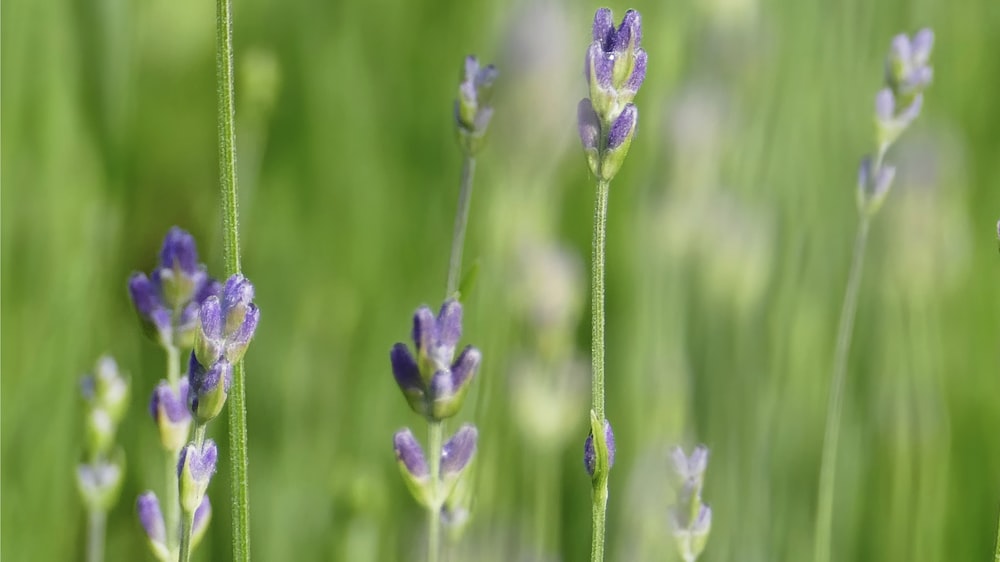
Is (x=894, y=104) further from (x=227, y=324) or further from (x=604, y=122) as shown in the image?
(x=227, y=324)

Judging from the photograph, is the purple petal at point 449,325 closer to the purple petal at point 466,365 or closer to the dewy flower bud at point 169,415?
the purple petal at point 466,365

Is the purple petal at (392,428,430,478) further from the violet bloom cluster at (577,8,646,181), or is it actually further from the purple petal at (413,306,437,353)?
the violet bloom cluster at (577,8,646,181)

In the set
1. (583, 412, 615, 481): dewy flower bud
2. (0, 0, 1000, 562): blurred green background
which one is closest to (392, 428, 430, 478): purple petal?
(583, 412, 615, 481): dewy flower bud

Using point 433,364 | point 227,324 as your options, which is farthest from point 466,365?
point 227,324

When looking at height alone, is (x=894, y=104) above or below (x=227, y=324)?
above

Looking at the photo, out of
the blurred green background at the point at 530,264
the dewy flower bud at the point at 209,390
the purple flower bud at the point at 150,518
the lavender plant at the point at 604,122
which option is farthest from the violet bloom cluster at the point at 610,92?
the blurred green background at the point at 530,264
